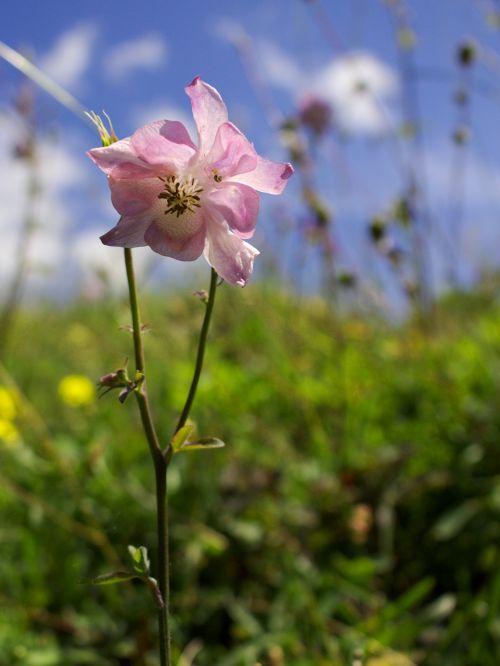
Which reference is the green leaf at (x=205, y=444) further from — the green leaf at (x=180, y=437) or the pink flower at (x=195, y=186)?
the pink flower at (x=195, y=186)

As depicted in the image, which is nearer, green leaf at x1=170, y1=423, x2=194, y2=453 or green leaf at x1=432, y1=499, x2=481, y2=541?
green leaf at x1=170, y1=423, x2=194, y2=453

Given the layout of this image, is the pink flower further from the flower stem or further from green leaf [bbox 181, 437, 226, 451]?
green leaf [bbox 181, 437, 226, 451]

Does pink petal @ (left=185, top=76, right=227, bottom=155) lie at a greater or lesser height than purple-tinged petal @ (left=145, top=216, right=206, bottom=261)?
greater

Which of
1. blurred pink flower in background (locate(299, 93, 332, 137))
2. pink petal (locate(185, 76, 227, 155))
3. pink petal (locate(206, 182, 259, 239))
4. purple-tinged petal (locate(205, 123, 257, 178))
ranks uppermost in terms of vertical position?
blurred pink flower in background (locate(299, 93, 332, 137))

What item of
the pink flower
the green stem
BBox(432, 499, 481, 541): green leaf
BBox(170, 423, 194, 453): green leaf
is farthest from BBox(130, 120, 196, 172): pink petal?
BBox(432, 499, 481, 541): green leaf

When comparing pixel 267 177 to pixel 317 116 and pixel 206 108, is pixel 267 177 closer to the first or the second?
pixel 206 108

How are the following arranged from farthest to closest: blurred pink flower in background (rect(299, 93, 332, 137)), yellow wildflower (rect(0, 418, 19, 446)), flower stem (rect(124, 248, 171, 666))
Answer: blurred pink flower in background (rect(299, 93, 332, 137))
yellow wildflower (rect(0, 418, 19, 446))
flower stem (rect(124, 248, 171, 666))
